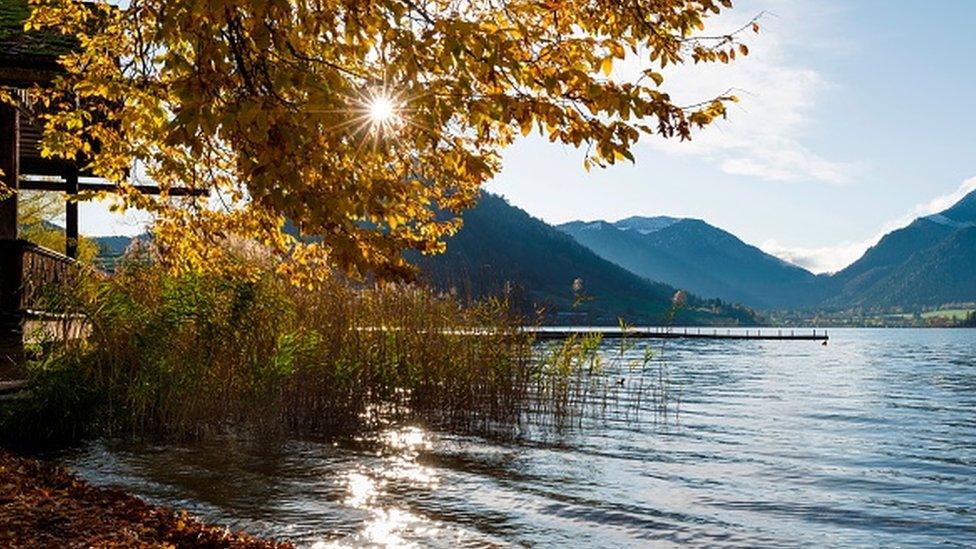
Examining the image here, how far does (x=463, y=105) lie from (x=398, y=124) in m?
1.36

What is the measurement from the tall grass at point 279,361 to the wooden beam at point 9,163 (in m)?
1.88

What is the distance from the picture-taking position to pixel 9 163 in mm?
16578

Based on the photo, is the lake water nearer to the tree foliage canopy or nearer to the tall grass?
the tall grass

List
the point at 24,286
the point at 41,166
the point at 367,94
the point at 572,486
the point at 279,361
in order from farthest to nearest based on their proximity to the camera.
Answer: the point at 41,166, the point at 279,361, the point at 24,286, the point at 572,486, the point at 367,94

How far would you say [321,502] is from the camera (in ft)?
39.3

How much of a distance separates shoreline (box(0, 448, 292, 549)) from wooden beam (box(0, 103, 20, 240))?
7981 millimetres

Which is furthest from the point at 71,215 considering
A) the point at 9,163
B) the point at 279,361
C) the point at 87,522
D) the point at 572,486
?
the point at 87,522

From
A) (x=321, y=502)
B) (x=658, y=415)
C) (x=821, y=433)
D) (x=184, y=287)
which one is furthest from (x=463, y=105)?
(x=821, y=433)

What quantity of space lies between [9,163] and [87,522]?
10726 mm

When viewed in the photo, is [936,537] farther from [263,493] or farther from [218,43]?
[218,43]

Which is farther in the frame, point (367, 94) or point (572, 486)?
point (572, 486)

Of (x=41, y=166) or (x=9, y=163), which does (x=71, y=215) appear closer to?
(x=41, y=166)

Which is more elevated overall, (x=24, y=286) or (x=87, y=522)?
(x=24, y=286)

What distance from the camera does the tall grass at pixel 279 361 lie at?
50.4 ft
